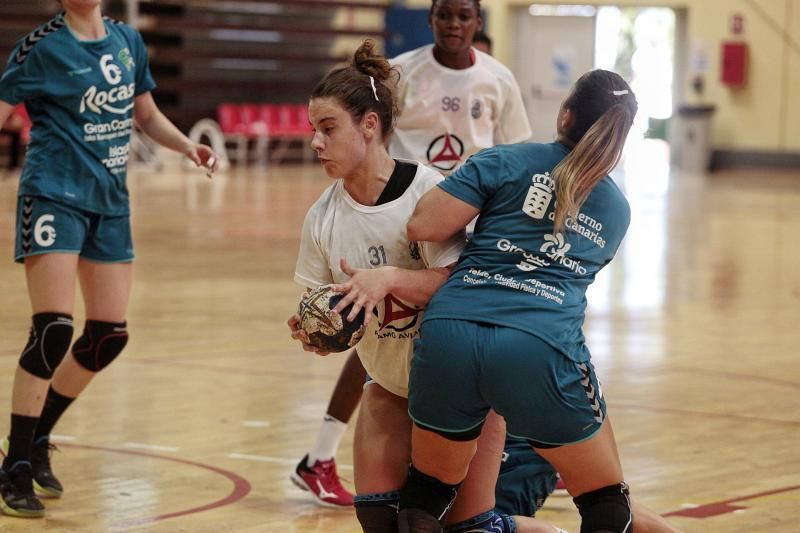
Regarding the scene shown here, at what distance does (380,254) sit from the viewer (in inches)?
138

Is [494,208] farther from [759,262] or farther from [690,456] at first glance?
[759,262]

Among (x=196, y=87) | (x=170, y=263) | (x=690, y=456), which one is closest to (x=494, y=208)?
(x=690, y=456)

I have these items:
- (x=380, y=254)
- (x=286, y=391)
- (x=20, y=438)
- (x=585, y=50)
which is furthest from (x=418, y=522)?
(x=585, y=50)

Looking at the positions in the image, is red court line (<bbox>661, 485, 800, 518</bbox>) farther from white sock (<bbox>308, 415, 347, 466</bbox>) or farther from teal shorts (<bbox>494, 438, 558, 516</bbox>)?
white sock (<bbox>308, 415, 347, 466</bbox>)

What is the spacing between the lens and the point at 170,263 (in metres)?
11.0

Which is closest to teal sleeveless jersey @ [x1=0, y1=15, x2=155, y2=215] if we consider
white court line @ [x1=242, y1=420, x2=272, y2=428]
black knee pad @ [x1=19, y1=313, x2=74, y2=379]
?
black knee pad @ [x1=19, y1=313, x2=74, y2=379]

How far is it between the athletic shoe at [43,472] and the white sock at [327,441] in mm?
848

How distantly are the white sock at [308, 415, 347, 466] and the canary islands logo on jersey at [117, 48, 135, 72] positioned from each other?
4.53 ft

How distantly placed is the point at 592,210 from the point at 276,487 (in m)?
2.00

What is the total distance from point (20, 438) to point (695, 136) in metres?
22.1

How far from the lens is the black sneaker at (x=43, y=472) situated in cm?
457

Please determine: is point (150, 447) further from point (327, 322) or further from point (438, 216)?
point (438, 216)

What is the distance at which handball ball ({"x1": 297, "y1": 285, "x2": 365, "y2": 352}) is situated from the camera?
3.29 m

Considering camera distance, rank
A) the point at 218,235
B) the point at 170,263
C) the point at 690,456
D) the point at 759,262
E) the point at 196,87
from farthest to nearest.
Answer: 1. the point at 196,87
2. the point at 218,235
3. the point at 759,262
4. the point at 170,263
5. the point at 690,456
